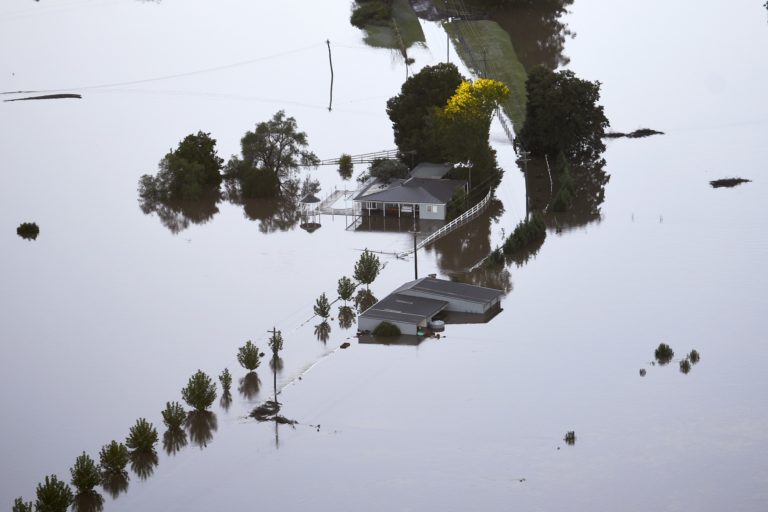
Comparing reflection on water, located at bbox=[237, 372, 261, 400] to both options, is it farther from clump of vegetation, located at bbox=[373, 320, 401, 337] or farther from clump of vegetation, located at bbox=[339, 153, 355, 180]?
clump of vegetation, located at bbox=[339, 153, 355, 180]

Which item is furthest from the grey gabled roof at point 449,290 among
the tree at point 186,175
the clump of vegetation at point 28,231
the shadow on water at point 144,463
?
the clump of vegetation at point 28,231

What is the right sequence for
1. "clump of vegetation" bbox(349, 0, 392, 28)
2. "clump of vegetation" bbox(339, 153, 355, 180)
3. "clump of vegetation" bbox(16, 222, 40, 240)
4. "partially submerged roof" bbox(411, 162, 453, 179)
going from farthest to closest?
"clump of vegetation" bbox(349, 0, 392, 28) < "clump of vegetation" bbox(339, 153, 355, 180) < "partially submerged roof" bbox(411, 162, 453, 179) < "clump of vegetation" bbox(16, 222, 40, 240)

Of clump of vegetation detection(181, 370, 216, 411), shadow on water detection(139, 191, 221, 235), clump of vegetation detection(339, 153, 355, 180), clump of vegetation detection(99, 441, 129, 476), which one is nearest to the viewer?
clump of vegetation detection(99, 441, 129, 476)

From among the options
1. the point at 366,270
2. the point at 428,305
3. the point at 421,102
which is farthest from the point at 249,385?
the point at 421,102

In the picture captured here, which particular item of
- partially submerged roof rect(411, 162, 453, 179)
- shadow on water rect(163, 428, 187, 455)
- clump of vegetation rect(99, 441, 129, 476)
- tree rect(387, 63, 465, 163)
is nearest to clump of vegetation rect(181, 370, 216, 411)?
shadow on water rect(163, 428, 187, 455)

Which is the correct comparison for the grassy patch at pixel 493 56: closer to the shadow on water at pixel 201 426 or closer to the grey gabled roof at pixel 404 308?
the grey gabled roof at pixel 404 308

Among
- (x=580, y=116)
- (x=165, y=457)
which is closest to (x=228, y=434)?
(x=165, y=457)

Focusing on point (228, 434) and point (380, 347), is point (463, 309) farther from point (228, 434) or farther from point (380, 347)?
point (228, 434)

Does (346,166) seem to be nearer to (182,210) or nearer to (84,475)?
(182,210)
